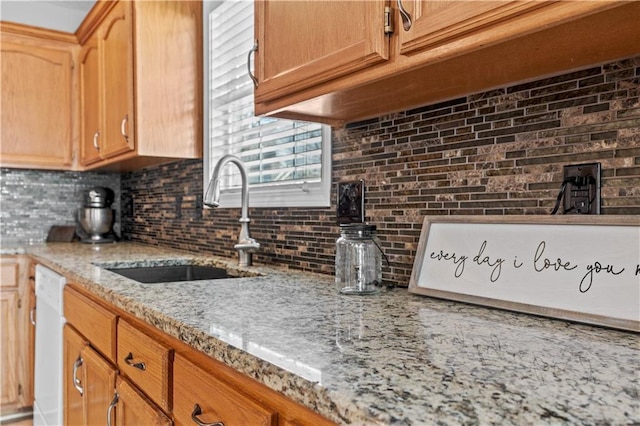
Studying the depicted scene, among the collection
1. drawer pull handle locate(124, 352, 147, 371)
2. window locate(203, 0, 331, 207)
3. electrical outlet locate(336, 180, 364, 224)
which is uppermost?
window locate(203, 0, 331, 207)

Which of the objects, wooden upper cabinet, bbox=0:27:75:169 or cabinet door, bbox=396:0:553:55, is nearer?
cabinet door, bbox=396:0:553:55

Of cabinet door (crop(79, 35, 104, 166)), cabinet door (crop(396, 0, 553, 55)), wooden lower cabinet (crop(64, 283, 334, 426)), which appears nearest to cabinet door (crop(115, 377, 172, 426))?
wooden lower cabinet (crop(64, 283, 334, 426))

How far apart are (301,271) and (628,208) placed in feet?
3.53

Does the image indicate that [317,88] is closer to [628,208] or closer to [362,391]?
[628,208]

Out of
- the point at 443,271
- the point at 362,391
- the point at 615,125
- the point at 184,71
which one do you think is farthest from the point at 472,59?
the point at 184,71

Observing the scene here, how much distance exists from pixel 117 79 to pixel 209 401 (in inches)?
87.0

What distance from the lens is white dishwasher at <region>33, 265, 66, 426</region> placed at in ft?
6.78

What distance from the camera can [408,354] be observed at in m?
0.76

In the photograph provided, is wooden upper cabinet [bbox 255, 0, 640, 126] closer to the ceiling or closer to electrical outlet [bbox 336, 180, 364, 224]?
electrical outlet [bbox 336, 180, 364, 224]

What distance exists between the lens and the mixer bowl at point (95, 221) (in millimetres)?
3316

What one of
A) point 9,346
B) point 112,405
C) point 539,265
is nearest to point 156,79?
point 112,405

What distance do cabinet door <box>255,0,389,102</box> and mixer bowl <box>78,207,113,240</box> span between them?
2.26 m

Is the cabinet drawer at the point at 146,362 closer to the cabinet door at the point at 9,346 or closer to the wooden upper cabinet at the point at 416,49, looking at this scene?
the wooden upper cabinet at the point at 416,49

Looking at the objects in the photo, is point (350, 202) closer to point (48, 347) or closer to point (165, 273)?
point (165, 273)
